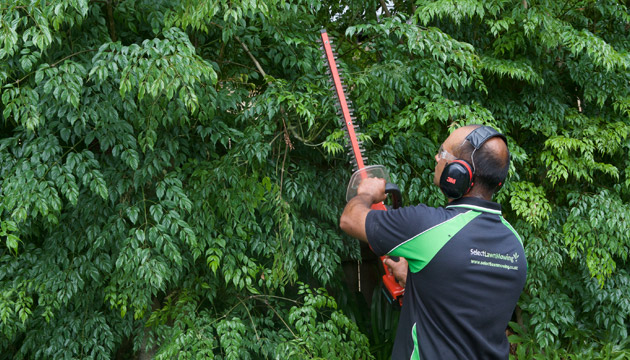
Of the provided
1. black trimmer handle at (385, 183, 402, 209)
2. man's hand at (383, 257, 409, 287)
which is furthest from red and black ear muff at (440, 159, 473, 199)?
man's hand at (383, 257, 409, 287)

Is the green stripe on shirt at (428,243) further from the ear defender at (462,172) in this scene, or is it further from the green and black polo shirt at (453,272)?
the ear defender at (462,172)

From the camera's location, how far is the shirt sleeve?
6.52 ft

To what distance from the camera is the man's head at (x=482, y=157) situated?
2.08 m

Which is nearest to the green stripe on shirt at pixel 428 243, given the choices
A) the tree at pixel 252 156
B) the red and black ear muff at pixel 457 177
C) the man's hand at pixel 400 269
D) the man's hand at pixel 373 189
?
the red and black ear muff at pixel 457 177

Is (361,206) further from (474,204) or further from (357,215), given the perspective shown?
(474,204)

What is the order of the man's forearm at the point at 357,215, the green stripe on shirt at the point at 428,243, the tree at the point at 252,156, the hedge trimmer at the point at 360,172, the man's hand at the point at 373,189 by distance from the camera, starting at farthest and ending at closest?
the tree at the point at 252,156 → the hedge trimmer at the point at 360,172 → the man's hand at the point at 373,189 → the man's forearm at the point at 357,215 → the green stripe on shirt at the point at 428,243

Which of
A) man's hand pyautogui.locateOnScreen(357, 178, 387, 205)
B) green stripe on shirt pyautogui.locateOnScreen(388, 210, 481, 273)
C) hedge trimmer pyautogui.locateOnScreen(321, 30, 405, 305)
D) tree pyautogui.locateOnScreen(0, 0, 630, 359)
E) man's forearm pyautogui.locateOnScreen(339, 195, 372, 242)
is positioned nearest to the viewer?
green stripe on shirt pyautogui.locateOnScreen(388, 210, 481, 273)

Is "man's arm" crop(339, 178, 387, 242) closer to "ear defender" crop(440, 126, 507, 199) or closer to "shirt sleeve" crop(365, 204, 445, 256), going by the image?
"shirt sleeve" crop(365, 204, 445, 256)

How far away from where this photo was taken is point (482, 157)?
2084 mm

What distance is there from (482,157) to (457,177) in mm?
130

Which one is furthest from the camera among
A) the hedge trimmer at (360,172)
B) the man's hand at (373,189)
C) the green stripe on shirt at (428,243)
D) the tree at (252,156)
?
the tree at (252,156)

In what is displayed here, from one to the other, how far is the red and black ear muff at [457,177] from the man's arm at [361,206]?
27 centimetres

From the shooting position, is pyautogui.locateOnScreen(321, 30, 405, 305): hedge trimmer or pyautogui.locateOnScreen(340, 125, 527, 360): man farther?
pyautogui.locateOnScreen(321, 30, 405, 305): hedge trimmer

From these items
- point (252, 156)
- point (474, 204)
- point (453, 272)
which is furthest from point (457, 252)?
point (252, 156)
